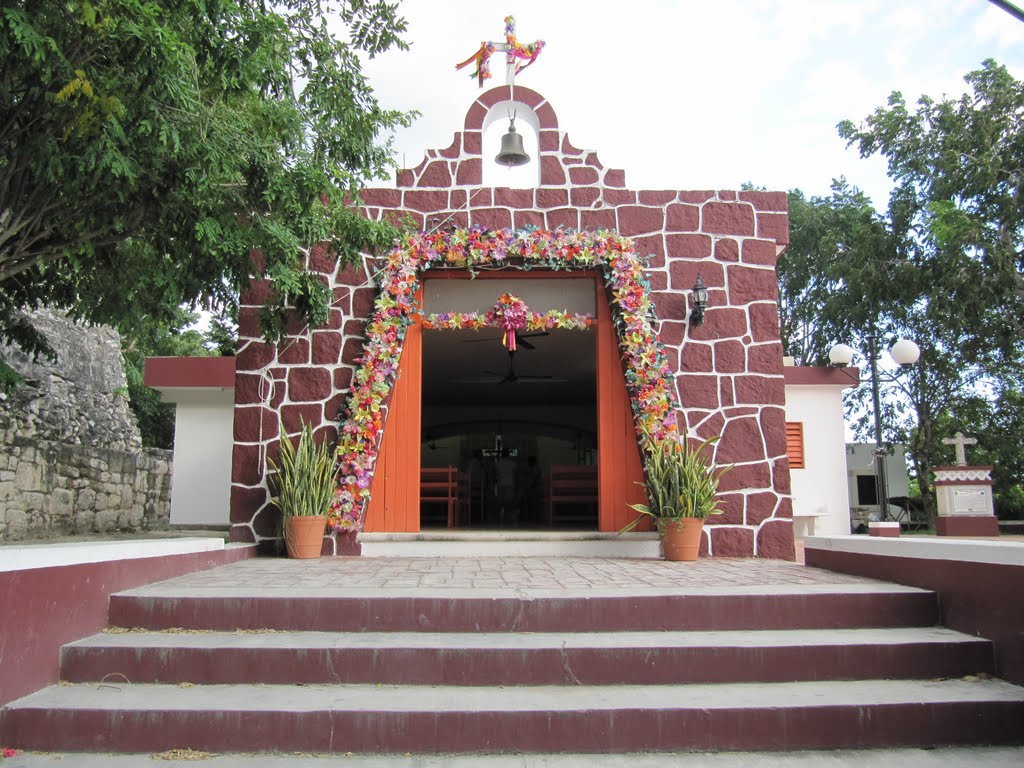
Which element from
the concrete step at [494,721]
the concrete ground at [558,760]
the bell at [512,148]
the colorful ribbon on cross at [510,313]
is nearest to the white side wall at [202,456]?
the colorful ribbon on cross at [510,313]

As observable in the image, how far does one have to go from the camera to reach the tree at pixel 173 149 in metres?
3.96

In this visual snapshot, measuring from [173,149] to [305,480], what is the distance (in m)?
2.84

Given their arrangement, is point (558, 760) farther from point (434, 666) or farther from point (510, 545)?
point (510, 545)

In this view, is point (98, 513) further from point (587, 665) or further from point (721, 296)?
point (587, 665)

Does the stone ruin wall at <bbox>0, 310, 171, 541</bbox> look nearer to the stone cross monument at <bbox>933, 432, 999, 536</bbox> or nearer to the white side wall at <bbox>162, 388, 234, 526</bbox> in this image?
the white side wall at <bbox>162, 388, 234, 526</bbox>

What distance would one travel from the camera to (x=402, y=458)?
6.80 m

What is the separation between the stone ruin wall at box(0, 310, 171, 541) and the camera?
10141 mm

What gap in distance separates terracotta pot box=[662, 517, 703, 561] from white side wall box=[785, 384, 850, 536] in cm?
631

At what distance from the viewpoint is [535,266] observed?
6.90 meters

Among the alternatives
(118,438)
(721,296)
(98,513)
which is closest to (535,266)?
(721,296)

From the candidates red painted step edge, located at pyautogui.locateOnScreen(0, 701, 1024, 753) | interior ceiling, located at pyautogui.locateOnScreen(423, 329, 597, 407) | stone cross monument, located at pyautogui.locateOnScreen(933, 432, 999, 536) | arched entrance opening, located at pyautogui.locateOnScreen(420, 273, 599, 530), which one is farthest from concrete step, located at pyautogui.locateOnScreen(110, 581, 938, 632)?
stone cross monument, located at pyautogui.locateOnScreen(933, 432, 999, 536)

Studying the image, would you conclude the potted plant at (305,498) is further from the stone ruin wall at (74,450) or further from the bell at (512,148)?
the stone ruin wall at (74,450)

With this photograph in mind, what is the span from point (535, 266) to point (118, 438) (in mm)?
11775

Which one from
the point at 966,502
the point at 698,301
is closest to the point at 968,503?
the point at 966,502
